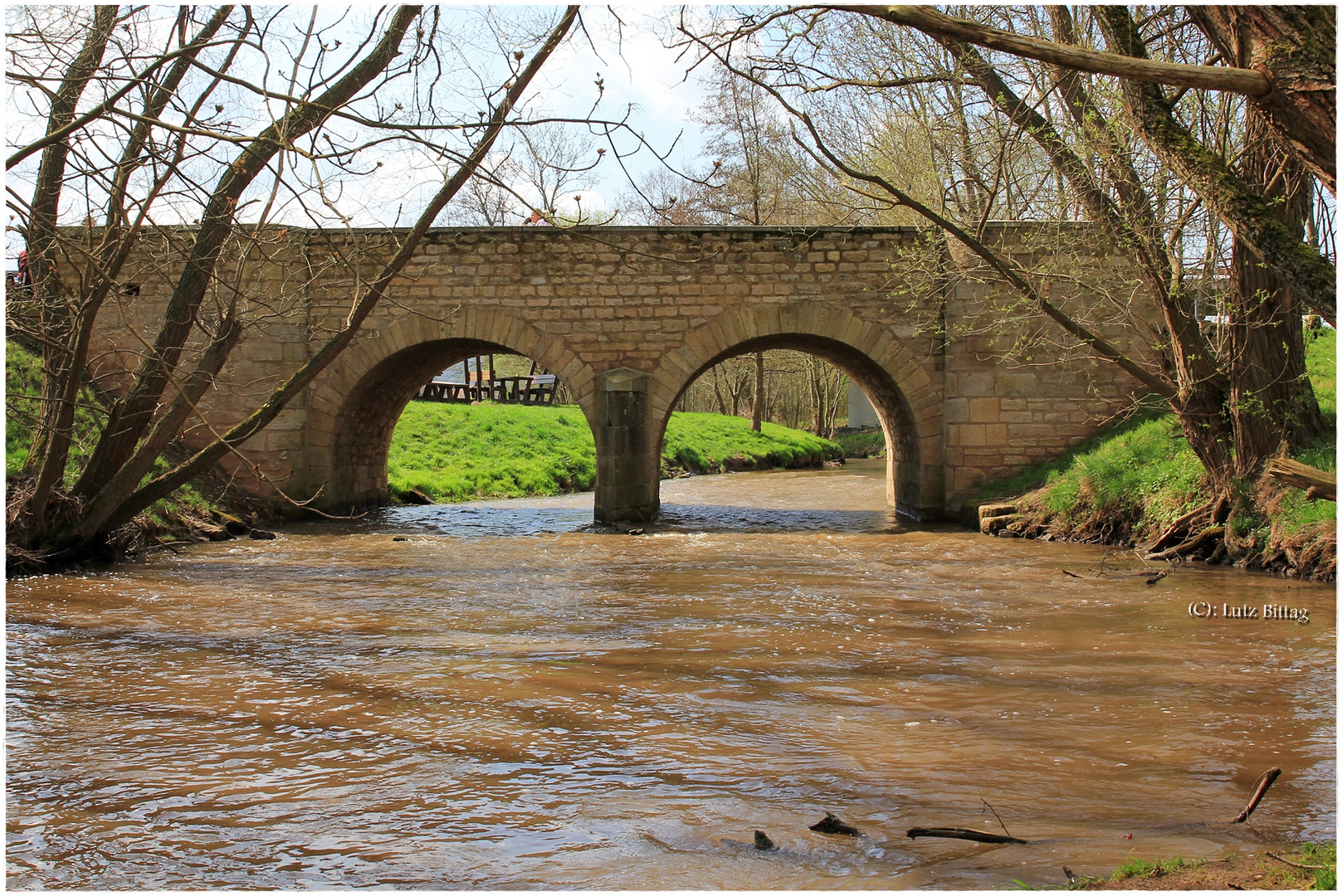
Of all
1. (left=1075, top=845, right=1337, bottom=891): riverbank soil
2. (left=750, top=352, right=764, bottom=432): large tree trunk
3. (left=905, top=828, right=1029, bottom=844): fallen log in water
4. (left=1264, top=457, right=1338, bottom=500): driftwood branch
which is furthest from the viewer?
(left=750, top=352, right=764, bottom=432): large tree trunk

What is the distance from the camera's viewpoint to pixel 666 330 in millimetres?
12406

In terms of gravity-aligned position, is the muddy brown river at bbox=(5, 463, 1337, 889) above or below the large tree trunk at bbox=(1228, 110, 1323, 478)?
below

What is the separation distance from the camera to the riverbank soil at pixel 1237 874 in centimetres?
244

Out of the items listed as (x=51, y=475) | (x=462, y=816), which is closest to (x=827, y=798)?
(x=462, y=816)

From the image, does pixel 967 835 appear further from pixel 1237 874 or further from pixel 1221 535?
pixel 1221 535

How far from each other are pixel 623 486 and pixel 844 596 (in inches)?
202

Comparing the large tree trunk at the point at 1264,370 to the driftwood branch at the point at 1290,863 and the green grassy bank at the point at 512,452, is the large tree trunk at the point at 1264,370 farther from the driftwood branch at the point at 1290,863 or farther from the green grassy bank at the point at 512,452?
the green grassy bank at the point at 512,452

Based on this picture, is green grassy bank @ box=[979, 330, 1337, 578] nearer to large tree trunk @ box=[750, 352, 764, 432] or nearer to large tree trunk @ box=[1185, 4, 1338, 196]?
large tree trunk @ box=[1185, 4, 1338, 196]

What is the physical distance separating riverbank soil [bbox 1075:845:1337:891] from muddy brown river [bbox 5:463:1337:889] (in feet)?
0.72

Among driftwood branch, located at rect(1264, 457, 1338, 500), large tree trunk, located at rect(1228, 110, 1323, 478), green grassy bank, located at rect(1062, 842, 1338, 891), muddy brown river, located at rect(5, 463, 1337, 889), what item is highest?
large tree trunk, located at rect(1228, 110, 1323, 478)

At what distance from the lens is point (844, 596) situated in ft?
24.6

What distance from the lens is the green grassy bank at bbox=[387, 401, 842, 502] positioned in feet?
56.0

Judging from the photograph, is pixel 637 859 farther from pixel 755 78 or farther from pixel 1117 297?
pixel 1117 297

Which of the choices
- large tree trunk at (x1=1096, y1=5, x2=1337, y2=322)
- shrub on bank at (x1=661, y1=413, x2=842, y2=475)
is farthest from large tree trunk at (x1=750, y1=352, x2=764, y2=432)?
large tree trunk at (x1=1096, y1=5, x2=1337, y2=322)
